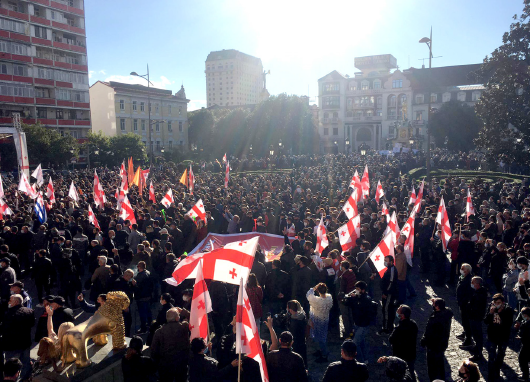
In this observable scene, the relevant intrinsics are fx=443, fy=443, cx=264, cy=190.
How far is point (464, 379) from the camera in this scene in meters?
4.79

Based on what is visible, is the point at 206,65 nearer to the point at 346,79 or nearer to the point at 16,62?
the point at 346,79

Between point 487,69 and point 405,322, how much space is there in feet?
91.6

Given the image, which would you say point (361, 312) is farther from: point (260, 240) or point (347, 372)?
point (260, 240)

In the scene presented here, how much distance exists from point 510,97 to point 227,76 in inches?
5815

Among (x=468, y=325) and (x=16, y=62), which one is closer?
(x=468, y=325)

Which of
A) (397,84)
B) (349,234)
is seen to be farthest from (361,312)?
(397,84)

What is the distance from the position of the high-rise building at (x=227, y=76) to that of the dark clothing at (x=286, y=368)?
16318 centimetres

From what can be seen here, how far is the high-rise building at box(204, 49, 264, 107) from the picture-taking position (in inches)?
6535

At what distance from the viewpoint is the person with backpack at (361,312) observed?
7.35m

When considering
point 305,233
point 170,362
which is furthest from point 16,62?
point 170,362

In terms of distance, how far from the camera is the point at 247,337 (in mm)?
5594

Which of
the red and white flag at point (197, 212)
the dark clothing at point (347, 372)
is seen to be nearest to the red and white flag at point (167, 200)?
the red and white flag at point (197, 212)

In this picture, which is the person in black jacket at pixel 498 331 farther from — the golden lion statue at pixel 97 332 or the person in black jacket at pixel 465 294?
the golden lion statue at pixel 97 332

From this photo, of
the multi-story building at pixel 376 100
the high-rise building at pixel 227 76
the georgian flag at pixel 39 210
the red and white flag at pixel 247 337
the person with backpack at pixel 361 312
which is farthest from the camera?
the high-rise building at pixel 227 76
